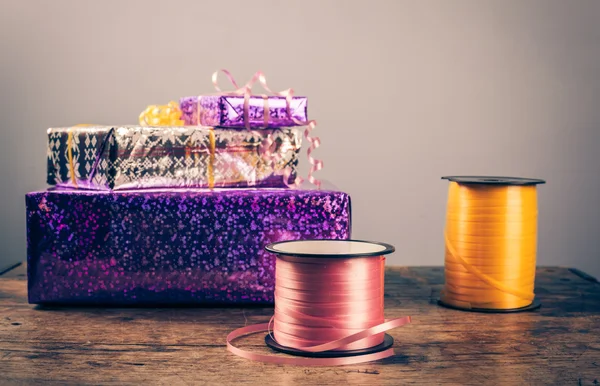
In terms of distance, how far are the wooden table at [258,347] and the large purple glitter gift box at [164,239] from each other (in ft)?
0.19

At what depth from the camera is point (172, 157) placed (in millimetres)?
1889

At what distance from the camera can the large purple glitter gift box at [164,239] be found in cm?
185

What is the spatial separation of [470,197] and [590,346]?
48 centimetres

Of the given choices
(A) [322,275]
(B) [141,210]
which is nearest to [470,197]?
(A) [322,275]

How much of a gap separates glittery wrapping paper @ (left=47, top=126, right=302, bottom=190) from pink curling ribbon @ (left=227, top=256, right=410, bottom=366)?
0.47m

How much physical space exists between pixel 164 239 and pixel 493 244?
802 mm

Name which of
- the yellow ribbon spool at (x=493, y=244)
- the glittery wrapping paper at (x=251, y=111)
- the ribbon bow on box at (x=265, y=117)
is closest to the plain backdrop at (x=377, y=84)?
the ribbon bow on box at (x=265, y=117)

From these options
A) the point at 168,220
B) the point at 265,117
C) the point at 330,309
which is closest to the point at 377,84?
the point at 265,117

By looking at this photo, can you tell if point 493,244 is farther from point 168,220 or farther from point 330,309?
point 168,220

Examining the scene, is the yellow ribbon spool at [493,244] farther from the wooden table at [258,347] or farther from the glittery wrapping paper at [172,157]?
the glittery wrapping paper at [172,157]

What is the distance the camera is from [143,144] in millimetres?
1879

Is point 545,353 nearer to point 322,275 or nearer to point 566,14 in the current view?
point 322,275

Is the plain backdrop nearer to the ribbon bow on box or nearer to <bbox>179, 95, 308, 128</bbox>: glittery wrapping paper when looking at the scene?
the ribbon bow on box

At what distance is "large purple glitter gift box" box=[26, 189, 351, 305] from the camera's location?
6.06 feet
